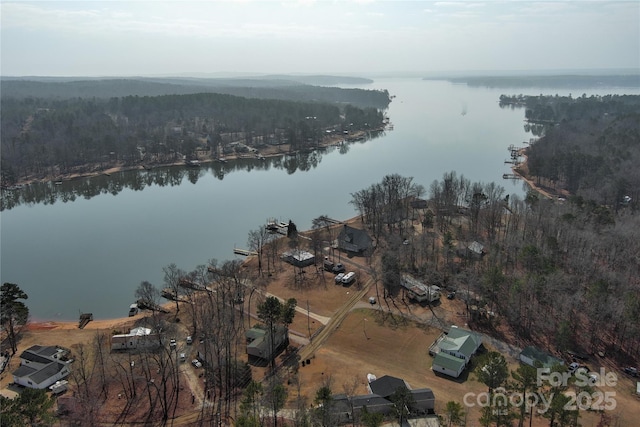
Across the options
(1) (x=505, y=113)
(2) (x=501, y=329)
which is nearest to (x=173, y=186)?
(2) (x=501, y=329)

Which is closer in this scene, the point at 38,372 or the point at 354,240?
the point at 38,372

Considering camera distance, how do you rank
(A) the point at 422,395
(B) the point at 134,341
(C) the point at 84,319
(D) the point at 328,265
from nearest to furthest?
(A) the point at 422,395 < (B) the point at 134,341 < (C) the point at 84,319 < (D) the point at 328,265

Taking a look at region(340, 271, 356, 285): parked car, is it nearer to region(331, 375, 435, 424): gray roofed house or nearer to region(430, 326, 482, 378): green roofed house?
region(430, 326, 482, 378): green roofed house

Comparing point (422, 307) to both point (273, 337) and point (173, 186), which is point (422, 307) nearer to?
point (273, 337)

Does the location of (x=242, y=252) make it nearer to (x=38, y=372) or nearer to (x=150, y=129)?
(x=38, y=372)

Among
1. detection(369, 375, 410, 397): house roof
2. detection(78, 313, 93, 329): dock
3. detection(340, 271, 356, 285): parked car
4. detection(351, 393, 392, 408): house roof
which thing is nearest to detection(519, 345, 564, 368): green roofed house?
detection(369, 375, 410, 397): house roof

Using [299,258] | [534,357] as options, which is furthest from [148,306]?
[534,357]

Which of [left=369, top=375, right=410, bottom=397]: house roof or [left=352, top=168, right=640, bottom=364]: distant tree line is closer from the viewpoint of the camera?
[left=369, top=375, right=410, bottom=397]: house roof
